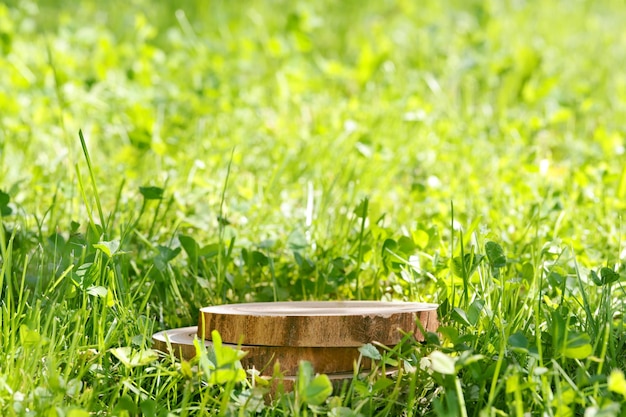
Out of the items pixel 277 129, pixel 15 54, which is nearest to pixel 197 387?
pixel 277 129

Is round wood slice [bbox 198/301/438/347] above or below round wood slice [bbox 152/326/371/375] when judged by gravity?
above

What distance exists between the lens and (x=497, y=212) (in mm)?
2557

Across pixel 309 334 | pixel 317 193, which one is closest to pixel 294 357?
pixel 309 334

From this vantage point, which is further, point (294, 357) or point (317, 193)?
point (317, 193)

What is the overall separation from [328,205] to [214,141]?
29.3 inches

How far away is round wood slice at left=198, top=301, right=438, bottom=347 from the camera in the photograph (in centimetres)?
160

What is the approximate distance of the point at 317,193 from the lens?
2.78 metres

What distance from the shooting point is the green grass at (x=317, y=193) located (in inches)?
61.4

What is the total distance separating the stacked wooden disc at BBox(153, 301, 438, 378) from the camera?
1.60 meters

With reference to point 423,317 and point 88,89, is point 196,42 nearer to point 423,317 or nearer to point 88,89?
point 88,89

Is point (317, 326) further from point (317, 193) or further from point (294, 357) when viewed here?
point (317, 193)

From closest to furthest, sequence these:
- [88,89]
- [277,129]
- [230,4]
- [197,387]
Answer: [197,387]
[277,129]
[88,89]
[230,4]

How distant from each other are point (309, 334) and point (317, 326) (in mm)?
21

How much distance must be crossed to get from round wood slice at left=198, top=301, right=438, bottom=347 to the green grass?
0.18 feet
